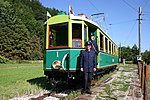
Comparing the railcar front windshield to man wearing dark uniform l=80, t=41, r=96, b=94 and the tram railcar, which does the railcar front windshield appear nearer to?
the tram railcar

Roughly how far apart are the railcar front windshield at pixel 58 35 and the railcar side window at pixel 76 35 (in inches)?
13.5

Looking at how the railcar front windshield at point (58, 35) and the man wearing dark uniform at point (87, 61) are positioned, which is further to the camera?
the railcar front windshield at point (58, 35)

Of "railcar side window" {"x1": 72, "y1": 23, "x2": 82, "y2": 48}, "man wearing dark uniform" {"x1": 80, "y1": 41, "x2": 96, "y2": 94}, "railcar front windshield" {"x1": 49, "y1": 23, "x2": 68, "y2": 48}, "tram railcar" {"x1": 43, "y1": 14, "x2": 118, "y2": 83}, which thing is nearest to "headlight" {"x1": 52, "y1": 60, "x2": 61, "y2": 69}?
"tram railcar" {"x1": 43, "y1": 14, "x2": 118, "y2": 83}

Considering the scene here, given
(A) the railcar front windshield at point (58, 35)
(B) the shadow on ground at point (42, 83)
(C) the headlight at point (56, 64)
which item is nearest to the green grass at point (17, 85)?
(B) the shadow on ground at point (42, 83)

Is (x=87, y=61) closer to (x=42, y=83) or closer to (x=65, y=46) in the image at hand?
(x=65, y=46)

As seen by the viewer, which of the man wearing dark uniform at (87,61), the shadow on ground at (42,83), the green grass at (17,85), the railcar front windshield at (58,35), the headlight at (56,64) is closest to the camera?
the man wearing dark uniform at (87,61)

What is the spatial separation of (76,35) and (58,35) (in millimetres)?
1077

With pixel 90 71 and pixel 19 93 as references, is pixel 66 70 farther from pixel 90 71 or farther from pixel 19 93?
pixel 19 93

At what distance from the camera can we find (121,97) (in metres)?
8.67

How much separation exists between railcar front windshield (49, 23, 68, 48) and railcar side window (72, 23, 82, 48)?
34cm

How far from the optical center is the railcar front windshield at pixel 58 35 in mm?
10086

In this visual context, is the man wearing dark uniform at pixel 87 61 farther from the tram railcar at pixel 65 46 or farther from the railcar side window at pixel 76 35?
the railcar side window at pixel 76 35

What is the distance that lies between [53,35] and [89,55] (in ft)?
7.45

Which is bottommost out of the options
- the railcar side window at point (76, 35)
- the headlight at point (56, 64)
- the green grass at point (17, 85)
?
the green grass at point (17, 85)
